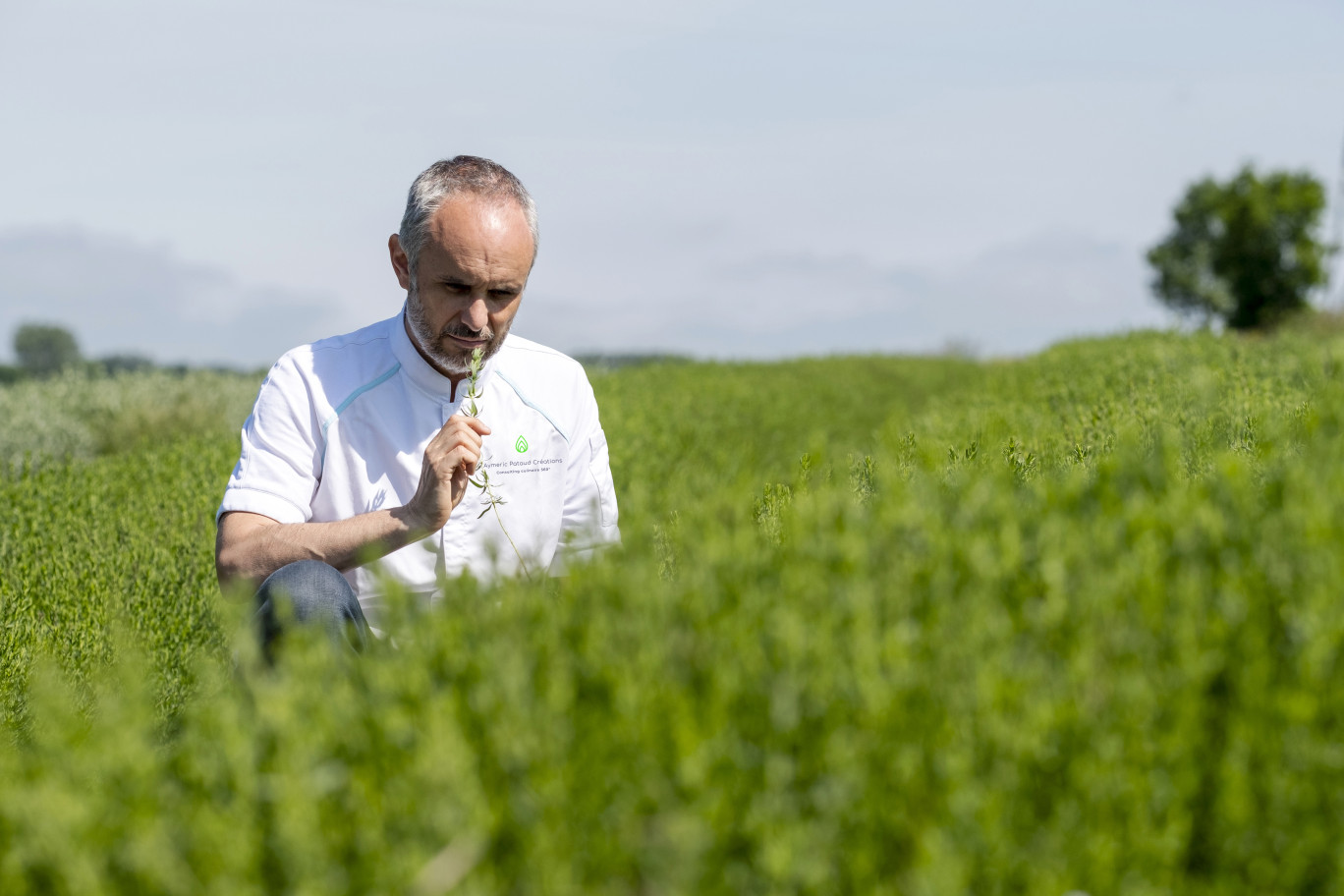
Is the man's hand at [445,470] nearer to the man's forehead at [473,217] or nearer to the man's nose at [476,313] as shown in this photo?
the man's nose at [476,313]

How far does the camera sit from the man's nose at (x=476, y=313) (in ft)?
12.8

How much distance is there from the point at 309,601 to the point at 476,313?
1.25 meters

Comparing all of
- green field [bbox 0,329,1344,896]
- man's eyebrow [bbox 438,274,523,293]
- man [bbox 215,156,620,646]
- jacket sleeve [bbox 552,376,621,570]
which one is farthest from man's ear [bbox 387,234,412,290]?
green field [bbox 0,329,1344,896]

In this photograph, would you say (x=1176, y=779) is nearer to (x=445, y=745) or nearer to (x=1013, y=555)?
(x=1013, y=555)

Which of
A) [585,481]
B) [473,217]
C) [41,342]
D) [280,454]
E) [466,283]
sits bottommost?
[585,481]

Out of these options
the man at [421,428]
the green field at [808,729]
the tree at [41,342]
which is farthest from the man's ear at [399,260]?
the tree at [41,342]

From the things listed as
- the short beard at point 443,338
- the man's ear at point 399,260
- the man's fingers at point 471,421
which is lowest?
the man's fingers at point 471,421

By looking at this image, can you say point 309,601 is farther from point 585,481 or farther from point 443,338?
point 585,481

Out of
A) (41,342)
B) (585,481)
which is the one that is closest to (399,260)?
(585,481)

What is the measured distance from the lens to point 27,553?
6875 millimetres

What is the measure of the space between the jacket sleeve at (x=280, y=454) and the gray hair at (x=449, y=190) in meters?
0.66

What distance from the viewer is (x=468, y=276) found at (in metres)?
3.87

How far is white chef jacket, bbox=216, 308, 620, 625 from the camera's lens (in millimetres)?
3918

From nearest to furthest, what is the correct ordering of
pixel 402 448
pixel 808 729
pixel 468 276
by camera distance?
1. pixel 808 729
2. pixel 468 276
3. pixel 402 448
